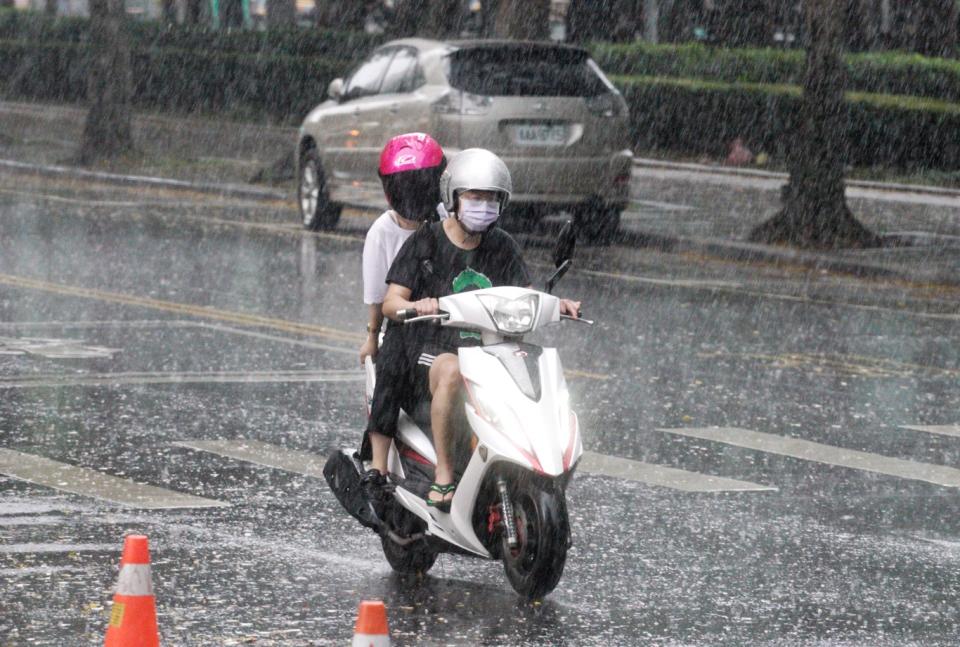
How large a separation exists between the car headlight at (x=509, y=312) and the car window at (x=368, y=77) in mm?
13535

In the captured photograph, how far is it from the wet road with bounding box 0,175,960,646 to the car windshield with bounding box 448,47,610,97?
2564 mm

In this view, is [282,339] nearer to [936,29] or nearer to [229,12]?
[936,29]

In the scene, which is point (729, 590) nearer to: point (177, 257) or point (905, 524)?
point (905, 524)

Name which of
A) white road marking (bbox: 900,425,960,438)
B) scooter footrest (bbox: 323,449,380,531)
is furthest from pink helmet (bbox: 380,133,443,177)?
white road marking (bbox: 900,425,960,438)

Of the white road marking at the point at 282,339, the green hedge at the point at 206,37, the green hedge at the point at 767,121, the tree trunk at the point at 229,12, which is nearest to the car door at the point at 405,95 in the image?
the white road marking at the point at 282,339

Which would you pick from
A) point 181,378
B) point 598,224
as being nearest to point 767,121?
point 598,224

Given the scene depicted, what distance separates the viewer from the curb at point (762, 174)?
23.3 meters

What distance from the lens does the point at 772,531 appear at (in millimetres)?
7680

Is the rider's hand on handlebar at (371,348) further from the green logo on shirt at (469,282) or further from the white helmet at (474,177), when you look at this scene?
the white helmet at (474,177)

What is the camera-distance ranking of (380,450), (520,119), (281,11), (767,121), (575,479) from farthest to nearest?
(281,11), (767,121), (520,119), (575,479), (380,450)

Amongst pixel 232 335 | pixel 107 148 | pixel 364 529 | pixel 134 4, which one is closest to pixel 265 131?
pixel 107 148

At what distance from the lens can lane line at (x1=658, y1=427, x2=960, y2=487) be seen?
8.87 meters

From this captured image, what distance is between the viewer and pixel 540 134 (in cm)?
1823

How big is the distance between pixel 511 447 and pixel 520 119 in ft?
39.9
